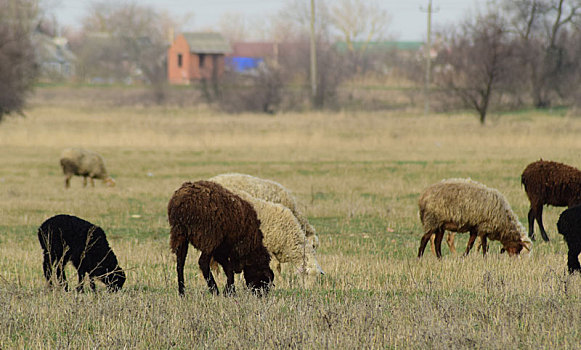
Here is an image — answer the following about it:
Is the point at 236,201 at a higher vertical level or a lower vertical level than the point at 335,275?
higher

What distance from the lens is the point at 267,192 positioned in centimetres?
1052

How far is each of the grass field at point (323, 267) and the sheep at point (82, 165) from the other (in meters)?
0.51

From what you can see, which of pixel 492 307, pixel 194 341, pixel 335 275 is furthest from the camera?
pixel 335 275

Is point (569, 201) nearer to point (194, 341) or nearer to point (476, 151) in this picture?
point (194, 341)

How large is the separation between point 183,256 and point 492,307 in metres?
3.34

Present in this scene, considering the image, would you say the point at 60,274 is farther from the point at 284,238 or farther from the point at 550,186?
the point at 550,186

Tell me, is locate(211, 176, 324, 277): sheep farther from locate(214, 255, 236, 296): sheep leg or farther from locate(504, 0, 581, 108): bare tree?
locate(504, 0, 581, 108): bare tree

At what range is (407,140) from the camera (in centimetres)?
3303

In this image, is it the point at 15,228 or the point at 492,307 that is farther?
the point at 15,228

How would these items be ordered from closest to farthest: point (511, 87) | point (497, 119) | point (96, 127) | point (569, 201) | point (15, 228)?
point (569, 201), point (15, 228), point (96, 127), point (497, 119), point (511, 87)

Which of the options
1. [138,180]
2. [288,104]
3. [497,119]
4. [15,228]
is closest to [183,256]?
[15,228]

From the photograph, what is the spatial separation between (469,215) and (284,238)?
3.27 m

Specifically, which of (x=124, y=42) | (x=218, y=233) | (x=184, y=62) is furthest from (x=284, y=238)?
(x=124, y=42)

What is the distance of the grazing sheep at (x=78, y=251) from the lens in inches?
306
